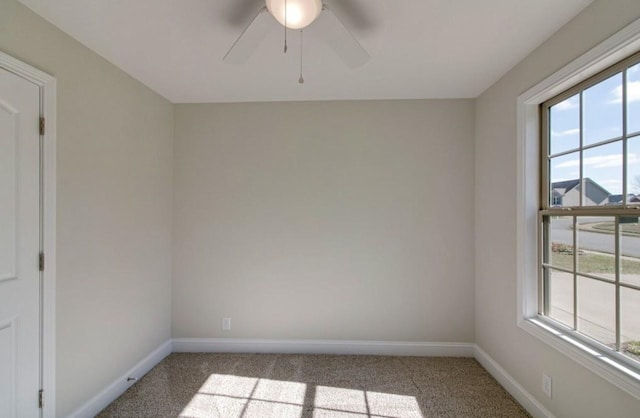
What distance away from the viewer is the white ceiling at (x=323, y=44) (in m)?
1.66

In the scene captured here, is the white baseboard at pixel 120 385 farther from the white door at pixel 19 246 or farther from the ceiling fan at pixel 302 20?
the ceiling fan at pixel 302 20

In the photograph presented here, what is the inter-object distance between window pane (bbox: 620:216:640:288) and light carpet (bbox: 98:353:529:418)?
1214 millimetres

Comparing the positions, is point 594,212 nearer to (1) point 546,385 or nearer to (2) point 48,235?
(1) point 546,385

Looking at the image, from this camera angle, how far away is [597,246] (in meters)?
1.70

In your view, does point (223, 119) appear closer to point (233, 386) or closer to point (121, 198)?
point (121, 198)

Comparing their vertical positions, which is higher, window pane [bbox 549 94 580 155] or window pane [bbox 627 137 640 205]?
window pane [bbox 549 94 580 155]

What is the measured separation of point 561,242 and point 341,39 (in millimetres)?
1838

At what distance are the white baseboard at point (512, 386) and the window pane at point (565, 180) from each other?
4.31 feet

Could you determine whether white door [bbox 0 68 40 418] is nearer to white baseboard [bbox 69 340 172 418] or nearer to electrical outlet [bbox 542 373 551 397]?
white baseboard [bbox 69 340 172 418]

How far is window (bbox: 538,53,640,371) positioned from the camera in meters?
1.52

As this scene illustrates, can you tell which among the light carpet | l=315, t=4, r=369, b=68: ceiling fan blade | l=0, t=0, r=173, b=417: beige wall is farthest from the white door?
l=315, t=4, r=369, b=68: ceiling fan blade

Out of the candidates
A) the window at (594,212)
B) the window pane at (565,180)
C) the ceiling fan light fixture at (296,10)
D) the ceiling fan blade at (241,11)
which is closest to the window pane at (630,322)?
the window at (594,212)

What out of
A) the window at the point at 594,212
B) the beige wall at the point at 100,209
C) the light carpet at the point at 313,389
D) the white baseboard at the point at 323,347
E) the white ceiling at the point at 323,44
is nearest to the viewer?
the window at the point at 594,212

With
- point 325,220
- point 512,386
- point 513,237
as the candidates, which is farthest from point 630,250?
point 325,220
